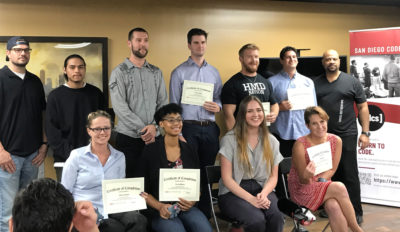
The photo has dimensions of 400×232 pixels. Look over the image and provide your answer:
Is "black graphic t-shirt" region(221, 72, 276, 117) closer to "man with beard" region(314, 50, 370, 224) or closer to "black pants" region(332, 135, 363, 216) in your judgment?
"man with beard" region(314, 50, 370, 224)

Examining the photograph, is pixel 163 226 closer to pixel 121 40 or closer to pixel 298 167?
pixel 298 167

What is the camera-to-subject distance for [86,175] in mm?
3039

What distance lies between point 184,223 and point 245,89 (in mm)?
1696

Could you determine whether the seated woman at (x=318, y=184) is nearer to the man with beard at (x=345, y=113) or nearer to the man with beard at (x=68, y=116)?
the man with beard at (x=345, y=113)

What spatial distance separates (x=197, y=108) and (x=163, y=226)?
144cm

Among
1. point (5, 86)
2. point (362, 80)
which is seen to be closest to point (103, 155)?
point (5, 86)

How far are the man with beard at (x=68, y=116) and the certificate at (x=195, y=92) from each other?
930mm

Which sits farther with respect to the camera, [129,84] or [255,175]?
[129,84]

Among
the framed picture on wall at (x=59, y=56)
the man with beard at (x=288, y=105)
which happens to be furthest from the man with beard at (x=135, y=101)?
the man with beard at (x=288, y=105)

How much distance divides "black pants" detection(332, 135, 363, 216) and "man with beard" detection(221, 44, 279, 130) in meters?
0.99

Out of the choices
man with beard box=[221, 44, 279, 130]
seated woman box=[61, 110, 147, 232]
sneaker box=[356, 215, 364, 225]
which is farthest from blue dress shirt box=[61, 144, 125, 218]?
sneaker box=[356, 215, 364, 225]

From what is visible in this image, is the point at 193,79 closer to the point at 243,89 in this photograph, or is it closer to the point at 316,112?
the point at 243,89

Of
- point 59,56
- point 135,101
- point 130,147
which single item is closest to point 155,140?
point 130,147

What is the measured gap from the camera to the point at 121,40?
500cm
